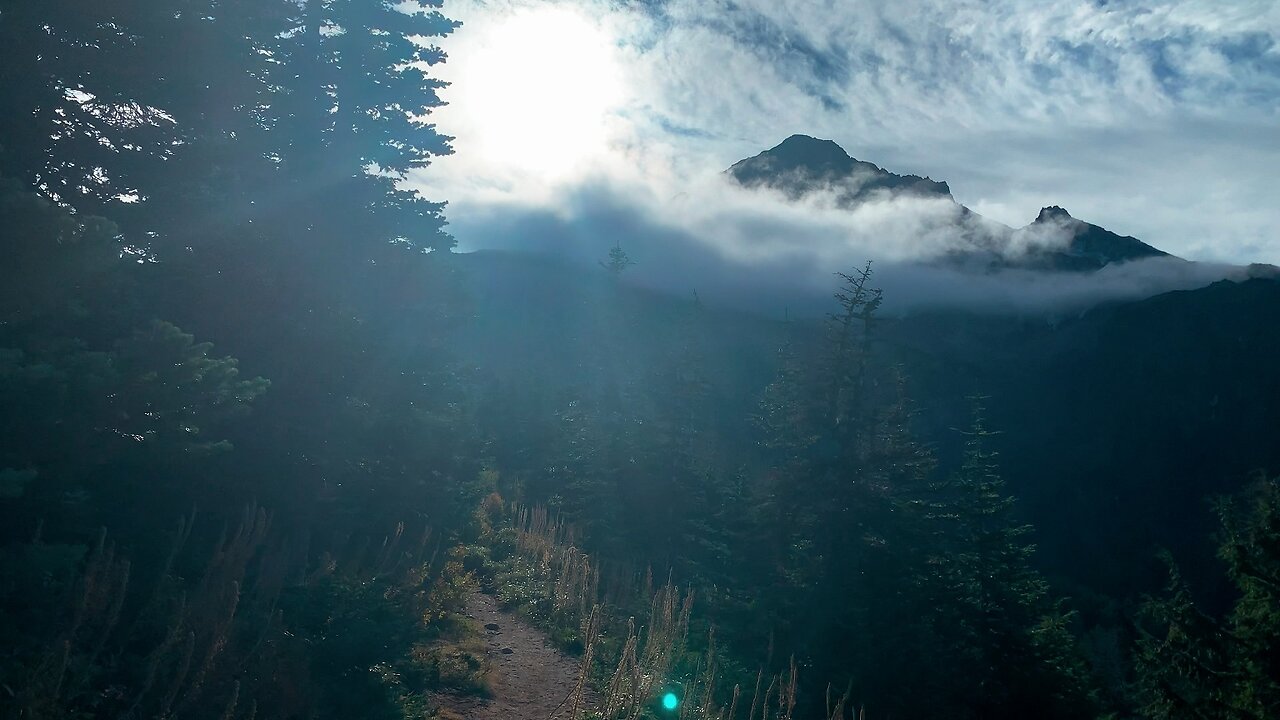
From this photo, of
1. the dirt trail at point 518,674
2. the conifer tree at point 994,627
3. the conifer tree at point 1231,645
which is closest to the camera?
the dirt trail at point 518,674

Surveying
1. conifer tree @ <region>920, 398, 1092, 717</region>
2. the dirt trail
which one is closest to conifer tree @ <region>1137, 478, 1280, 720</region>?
conifer tree @ <region>920, 398, 1092, 717</region>

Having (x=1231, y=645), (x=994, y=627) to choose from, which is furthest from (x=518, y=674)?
(x=1231, y=645)

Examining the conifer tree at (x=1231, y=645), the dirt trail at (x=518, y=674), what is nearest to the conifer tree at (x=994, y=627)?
the conifer tree at (x=1231, y=645)

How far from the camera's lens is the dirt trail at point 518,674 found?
29.8 feet

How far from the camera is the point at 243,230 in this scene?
560 inches

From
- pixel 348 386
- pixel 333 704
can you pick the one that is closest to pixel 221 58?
pixel 348 386

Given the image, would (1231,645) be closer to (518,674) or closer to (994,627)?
(994,627)

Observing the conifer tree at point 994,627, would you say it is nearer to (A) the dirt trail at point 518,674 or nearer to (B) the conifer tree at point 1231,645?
(B) the conifer tree at point 1231,645

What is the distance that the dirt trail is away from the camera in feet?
29.8

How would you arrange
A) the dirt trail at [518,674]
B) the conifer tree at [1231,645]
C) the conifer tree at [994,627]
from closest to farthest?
1. the dirt trail at [518,674]
2. the conifer tree at [1231,645]
3. the conifer tree at [994,627]

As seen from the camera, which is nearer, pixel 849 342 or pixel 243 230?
pixel 243 230

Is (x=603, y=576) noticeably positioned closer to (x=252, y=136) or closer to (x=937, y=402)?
(x=252, y=136)

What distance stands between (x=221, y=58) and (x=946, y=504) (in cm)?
2151

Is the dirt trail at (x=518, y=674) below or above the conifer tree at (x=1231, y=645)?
below
